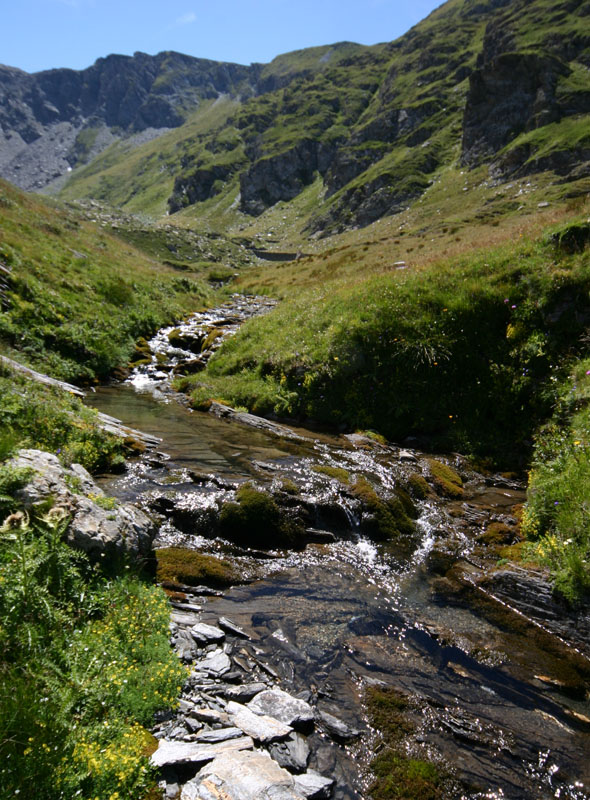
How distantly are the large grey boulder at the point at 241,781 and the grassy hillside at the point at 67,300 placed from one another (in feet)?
52.0

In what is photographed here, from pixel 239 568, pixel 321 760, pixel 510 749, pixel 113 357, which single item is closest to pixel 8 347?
pixel 113 357

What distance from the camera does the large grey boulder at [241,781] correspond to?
4379 millimetres

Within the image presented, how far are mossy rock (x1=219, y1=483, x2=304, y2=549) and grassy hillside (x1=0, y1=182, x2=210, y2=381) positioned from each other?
1135 cm

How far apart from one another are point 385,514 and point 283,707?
588 cm

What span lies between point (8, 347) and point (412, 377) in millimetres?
16353

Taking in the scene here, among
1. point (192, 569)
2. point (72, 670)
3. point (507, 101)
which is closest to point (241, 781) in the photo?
point (72, 670)

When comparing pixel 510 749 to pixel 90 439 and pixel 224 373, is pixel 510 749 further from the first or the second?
pixel 224 373

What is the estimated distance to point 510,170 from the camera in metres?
114

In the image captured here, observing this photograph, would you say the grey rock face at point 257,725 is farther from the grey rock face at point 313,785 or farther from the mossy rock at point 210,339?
the mossy rock at point 210,339

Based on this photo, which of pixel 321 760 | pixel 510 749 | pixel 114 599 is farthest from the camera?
pixel 114 599

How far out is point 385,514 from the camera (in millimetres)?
11062

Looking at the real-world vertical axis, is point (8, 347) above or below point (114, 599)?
above

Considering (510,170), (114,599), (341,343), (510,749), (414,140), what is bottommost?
(510,749)

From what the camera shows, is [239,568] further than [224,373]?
No
